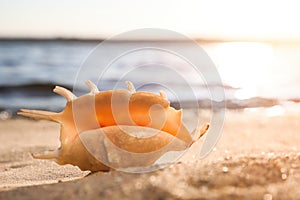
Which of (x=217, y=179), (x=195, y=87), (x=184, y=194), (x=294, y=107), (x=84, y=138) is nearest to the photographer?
(x=184, y=194)

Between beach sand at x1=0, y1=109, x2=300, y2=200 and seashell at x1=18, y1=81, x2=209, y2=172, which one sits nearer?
beach sand at x1=0, y1=109, x2=300, y2=200

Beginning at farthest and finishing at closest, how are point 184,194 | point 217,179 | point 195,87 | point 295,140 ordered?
point 195,87 → point 295,140 → point 217,179 → point 184,194

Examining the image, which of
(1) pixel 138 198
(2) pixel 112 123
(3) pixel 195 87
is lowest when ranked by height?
(3) pixel 195 87

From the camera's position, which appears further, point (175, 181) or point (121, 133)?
point (121, 133)

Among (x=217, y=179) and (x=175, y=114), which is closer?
(x=217, y=179)

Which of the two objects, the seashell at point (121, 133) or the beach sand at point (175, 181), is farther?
the seashell at point (121, 133)

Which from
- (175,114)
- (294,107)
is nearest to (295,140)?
(175,114)

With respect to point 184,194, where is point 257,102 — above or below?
below

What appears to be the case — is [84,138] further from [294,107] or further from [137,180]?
[294,107]
